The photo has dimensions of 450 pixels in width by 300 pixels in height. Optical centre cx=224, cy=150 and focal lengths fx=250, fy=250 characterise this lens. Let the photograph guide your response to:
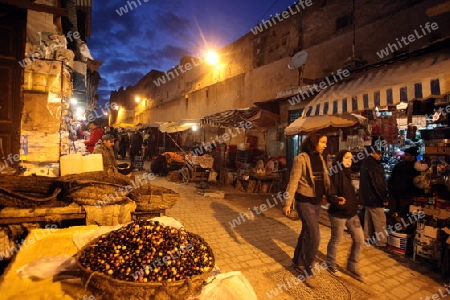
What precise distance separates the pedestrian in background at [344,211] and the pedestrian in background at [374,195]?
5.17 ft

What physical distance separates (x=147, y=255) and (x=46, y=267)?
103 cm

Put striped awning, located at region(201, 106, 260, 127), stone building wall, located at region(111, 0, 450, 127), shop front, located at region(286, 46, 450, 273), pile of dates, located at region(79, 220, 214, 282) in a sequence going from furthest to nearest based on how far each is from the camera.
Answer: striped awning, located at region(201, 106, 260, 127) < stone building wall, located at region(111, 0, 450, 127) < shop front, located at region(286, 46, 450, 273) < pile of dates, located at region(79, 220, 214, 282)

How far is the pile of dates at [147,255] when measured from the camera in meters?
1.99

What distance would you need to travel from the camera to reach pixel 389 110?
7211mm

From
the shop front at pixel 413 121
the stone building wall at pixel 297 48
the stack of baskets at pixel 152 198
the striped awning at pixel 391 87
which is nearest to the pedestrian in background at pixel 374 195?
the shop front at pixel 413 121

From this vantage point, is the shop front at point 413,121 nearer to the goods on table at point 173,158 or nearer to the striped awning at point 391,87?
the striped awning at point 391,87

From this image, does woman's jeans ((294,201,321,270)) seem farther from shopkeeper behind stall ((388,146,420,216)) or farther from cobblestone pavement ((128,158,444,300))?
shopkeeper behind stall ((388,146,420,216))

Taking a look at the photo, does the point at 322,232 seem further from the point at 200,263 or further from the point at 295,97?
the point at 295,97

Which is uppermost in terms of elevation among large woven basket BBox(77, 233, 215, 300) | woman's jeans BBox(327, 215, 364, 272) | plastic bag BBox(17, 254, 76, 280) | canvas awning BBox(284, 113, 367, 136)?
canvas awning BBox(284, 113, 367, 136)

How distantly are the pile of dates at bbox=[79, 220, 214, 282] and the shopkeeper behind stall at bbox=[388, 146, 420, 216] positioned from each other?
5.38m

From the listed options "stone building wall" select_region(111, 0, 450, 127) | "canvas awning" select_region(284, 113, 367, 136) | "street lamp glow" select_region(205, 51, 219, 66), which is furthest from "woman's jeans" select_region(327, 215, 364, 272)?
"street lamp glow" select_region(205, 51, 219, 66)

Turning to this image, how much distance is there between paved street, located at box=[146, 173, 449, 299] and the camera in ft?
12.7

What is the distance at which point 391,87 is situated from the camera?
5129mm

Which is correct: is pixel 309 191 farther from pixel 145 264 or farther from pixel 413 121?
pixel 413 121
